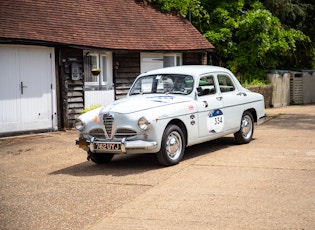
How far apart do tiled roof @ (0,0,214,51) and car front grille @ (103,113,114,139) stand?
17.9ft

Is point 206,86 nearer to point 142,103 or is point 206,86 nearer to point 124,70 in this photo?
point 142,103

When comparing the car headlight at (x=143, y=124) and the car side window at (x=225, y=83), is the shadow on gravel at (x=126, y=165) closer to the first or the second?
the car headlight at (x=143, y=124)

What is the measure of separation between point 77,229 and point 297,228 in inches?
89.7

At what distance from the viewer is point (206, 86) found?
9875mm

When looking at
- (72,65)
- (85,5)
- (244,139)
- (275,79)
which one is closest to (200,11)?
(275,79)

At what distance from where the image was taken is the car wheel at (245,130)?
10710mm

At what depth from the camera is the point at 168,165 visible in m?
8.55

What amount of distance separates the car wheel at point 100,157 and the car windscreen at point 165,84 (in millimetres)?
1503

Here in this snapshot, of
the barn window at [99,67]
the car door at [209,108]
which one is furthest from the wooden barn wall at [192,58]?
the car door at [209,108]

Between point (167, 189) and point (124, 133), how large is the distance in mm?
1790

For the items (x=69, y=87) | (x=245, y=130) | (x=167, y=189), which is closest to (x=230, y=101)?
(x=245, y=130)

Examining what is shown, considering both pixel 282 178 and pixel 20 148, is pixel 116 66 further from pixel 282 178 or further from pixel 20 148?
pixel 282 178

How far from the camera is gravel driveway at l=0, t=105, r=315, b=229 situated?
5.55m

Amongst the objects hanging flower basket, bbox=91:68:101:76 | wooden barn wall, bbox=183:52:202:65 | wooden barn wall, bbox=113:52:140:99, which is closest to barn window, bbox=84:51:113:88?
wooden barn wall, bbox=113:52:140:99
